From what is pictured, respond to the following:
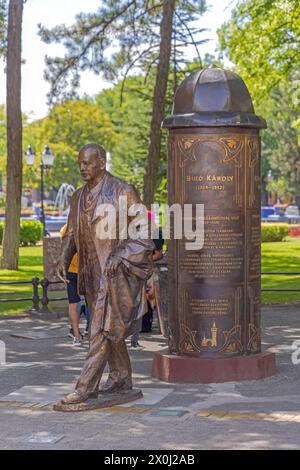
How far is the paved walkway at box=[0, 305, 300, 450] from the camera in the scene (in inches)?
307

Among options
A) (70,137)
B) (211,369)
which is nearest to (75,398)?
(211,369)

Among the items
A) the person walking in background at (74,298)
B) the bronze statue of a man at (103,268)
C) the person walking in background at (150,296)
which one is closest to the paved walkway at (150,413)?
the person walking in background at (150,296)

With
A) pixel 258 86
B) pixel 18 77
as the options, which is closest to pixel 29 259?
pixel 18 77

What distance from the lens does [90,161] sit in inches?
363

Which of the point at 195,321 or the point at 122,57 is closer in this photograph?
the point at 195,321

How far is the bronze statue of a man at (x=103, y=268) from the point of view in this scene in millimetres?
9133

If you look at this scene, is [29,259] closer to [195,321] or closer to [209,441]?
[195,321]

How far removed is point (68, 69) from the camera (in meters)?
28.2

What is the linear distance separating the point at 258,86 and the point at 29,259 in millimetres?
10559

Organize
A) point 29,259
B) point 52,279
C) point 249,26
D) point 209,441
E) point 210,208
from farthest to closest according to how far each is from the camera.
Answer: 1. point 249,26
2. point 29,259
3. point 52,279
4. point 210,208
5. point 209,441

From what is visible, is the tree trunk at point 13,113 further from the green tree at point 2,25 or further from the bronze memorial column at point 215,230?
the bronze memorial column at point 215,230

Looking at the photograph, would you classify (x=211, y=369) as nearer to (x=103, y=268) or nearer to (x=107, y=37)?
(x=103, y=268)

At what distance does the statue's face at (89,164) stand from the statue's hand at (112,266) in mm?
771

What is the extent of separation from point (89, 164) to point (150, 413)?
2.31 meters
